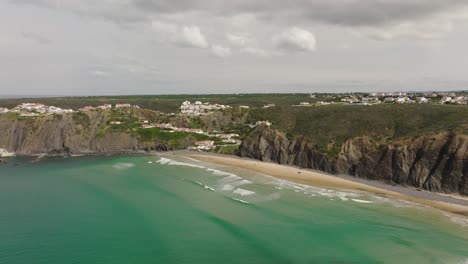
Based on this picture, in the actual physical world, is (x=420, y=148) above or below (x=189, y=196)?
above

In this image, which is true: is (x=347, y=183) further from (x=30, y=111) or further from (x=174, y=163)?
(x=30, y=111)

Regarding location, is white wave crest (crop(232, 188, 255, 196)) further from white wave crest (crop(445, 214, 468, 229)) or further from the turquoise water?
white wave crest (crop(445, 214, 468, 229))

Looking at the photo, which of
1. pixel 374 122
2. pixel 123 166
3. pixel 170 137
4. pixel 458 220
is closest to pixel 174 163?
pixel 123 166

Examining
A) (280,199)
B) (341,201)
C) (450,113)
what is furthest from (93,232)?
(450,113)

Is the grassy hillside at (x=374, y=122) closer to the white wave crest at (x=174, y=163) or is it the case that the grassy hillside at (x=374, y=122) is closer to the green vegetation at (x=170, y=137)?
the white wave crest at (x=174, y=163)

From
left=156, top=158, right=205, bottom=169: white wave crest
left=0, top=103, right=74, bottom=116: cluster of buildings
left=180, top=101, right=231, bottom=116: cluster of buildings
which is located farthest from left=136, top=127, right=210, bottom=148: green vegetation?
left=0, top=103, right=74, bottom=116: cluster of buildings

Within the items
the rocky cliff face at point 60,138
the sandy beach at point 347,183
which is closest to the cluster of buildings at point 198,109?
the rocky cliff face at point 60,138

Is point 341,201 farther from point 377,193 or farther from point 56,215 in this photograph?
point 56,215
